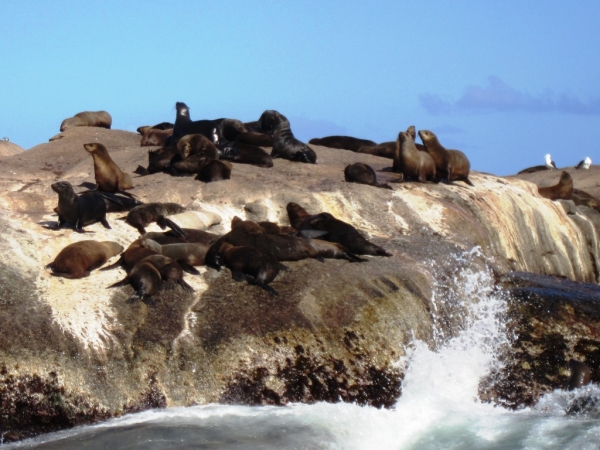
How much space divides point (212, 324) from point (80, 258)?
5.06 feet

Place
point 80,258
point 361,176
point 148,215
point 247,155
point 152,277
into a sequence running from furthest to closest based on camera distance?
point 247,155 < point 361,176 < point 148,215 < point 80,258 < point 152,277

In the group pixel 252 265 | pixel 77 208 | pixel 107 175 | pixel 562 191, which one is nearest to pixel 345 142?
pixel 562 191

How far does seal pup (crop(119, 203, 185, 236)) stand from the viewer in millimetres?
9734

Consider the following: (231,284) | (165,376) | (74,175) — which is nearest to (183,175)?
Answer: (74,175)

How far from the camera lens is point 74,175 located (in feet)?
43.0

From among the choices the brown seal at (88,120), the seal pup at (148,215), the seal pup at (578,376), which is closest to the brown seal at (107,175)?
the seal pup at (148,215)

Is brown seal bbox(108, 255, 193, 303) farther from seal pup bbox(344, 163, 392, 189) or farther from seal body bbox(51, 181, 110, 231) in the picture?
seal pup bbox(344, 163, 392, 189)

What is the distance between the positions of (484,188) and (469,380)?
6.52 m

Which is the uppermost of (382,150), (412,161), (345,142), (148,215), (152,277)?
(345,142)

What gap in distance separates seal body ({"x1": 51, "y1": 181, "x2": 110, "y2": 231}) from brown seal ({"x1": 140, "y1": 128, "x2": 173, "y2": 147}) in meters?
6.54

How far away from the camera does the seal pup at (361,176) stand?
1230 centimetres

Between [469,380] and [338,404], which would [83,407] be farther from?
[469,380]

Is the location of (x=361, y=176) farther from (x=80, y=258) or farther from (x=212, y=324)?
(x=212, y=324)

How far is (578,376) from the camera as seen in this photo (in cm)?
756
